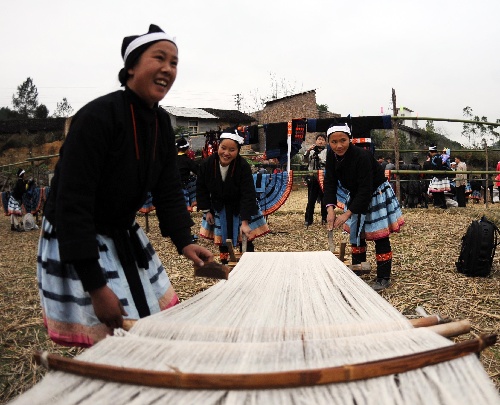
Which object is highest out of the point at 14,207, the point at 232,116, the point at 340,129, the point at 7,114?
the point at 7,114

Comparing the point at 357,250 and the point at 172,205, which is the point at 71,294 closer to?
the point at 172,205

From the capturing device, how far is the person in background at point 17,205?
989 centimetres

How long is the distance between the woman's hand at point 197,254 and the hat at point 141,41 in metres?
0.66

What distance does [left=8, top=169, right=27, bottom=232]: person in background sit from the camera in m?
9.89

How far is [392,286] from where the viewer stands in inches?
150

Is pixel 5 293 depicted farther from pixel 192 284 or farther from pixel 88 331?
pixel 88 331

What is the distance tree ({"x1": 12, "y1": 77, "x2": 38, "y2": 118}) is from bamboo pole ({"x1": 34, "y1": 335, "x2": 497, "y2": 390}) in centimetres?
5637

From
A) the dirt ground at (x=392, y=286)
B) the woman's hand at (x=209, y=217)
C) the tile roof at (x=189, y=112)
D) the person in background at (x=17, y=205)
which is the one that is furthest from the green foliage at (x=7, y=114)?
the woman's hand at (x=209, y=217)

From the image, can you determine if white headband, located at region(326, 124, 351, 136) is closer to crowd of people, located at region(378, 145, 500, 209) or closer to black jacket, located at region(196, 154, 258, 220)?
black jacket, located at region(196, 154, 258, 220)

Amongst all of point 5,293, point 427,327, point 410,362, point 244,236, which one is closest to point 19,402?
point 410,362

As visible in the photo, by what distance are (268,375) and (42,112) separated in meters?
54.6

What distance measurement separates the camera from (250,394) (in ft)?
2.72

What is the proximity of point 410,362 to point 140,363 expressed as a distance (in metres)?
0.52

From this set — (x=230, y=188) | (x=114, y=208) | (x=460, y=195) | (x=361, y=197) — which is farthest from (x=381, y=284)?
(x=460, y=195)
